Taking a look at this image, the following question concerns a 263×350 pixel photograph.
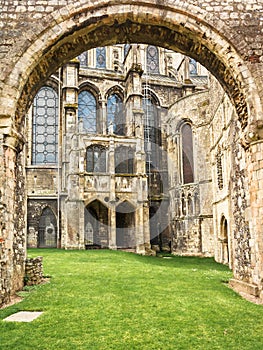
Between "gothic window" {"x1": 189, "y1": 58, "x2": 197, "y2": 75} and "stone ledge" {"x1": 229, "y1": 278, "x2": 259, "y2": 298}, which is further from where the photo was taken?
"gothic window" {"x1": 189, "y1": 58, "x2": 197, "y2": 75}

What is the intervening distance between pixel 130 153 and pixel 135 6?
1578 centimetres

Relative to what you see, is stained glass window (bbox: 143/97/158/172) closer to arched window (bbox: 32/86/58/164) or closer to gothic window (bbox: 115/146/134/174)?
gothic window (bbox: 115/146/134/174)

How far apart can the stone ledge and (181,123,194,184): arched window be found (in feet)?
42.0

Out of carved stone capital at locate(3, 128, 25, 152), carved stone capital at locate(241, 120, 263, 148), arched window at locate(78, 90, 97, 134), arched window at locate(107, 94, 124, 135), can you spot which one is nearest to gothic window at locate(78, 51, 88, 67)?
arched window at locate(78, 90, 97, 134)

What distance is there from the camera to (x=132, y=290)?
8188mm

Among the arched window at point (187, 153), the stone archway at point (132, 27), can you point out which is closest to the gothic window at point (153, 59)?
the arched window at point (187, 153)

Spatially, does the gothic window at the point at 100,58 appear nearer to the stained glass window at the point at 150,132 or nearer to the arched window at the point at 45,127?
the stained glass window at the point at 150,132

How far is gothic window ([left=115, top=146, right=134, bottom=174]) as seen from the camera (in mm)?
23156

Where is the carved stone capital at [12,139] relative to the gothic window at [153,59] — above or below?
below

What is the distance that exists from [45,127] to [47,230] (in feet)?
21.8

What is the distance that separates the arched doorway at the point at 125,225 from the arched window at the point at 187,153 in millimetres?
3687

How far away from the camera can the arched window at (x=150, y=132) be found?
85.2 ft

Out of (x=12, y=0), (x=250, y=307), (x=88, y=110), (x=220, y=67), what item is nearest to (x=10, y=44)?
(x=12, y=0)

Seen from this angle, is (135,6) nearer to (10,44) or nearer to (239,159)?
(10,44)
